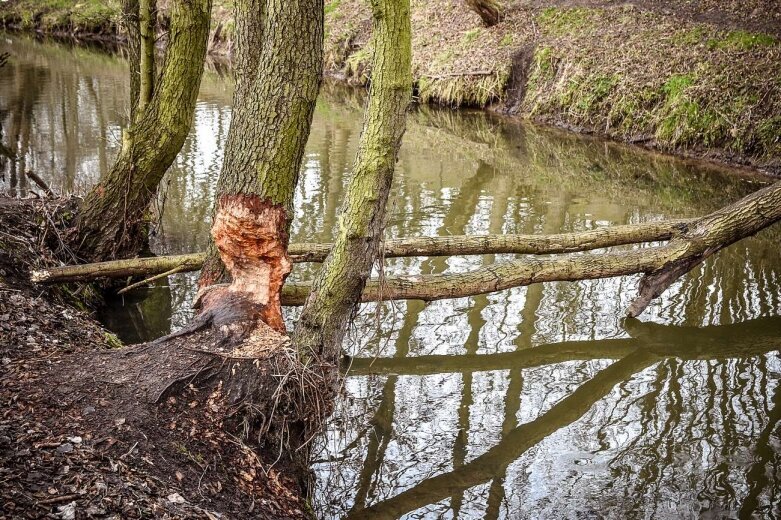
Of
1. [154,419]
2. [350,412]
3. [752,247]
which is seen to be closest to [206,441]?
[154,419]

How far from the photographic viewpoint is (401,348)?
698cm

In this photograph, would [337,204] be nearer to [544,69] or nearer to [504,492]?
[504,492]

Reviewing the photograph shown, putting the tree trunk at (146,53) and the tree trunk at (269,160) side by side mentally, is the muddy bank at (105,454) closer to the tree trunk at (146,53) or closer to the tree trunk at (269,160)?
the tree trunk at (269,160)

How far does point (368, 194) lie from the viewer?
185 inches

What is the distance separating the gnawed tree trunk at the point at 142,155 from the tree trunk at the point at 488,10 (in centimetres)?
1296

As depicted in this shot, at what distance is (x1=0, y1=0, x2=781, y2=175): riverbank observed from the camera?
1287 centimetres

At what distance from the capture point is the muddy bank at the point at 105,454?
11.6 ft

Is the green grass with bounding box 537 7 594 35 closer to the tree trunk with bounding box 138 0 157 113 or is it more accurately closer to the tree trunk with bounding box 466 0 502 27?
the tree trunk with bounding box 466 0 502 27

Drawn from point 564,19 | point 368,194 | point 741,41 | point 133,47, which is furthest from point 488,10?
point 368,194

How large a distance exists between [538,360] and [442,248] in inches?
56.2

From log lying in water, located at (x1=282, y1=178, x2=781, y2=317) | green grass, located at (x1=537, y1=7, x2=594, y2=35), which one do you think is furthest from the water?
green grass, located at (x1=537, y1=7, x2=594, y2=35)

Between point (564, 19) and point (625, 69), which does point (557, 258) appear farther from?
point (564, 19)

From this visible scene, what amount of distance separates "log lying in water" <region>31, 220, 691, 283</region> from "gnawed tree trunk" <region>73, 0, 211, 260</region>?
0.57 meters

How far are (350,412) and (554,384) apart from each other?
189 centimetres
